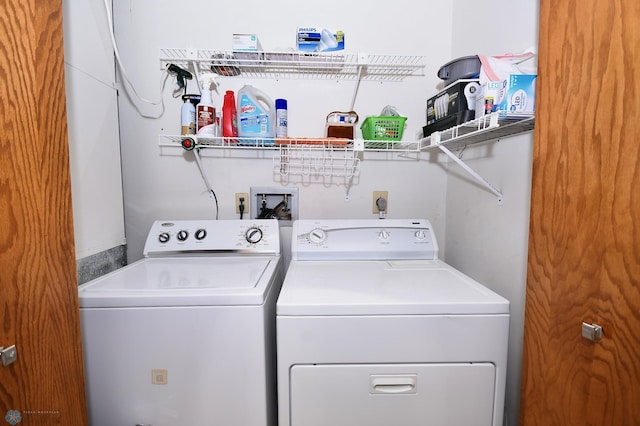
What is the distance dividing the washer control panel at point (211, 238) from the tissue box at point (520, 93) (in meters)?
1.16

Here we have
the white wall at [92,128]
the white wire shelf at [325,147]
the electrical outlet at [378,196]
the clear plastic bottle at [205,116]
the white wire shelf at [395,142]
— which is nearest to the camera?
the white wire shelf at [395,142]

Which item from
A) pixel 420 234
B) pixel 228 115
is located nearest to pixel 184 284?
pixel 228 115

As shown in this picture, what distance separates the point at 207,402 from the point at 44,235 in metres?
0.73

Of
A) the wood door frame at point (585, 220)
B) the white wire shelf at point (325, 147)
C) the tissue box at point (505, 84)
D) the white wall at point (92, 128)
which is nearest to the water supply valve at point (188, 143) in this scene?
the white wire shelf at point (325, 147)

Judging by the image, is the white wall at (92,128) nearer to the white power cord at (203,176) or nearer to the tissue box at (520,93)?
the white power cord at (203,176)

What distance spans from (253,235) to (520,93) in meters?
1.29

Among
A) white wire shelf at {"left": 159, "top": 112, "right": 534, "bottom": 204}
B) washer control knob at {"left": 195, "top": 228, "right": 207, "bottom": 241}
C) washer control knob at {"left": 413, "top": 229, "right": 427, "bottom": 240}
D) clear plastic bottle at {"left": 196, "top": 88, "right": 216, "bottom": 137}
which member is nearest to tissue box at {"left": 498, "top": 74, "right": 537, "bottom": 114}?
white wire shelf at {"left": 159, "top": 112, "right": 534, "bottom": 204}

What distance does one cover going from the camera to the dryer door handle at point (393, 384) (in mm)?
920

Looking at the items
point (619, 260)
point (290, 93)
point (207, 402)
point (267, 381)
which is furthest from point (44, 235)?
point (619, 260)

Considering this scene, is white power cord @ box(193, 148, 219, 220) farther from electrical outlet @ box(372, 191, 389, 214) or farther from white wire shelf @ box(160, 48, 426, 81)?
electrical outlet @ box(372, 191, 389, 214)

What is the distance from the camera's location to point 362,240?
148 centimetres

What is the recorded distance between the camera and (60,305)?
0.83m

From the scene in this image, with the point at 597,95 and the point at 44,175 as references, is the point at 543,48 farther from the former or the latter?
the point at 44,175

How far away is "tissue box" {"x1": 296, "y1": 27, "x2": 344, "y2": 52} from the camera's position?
4.92 feet
